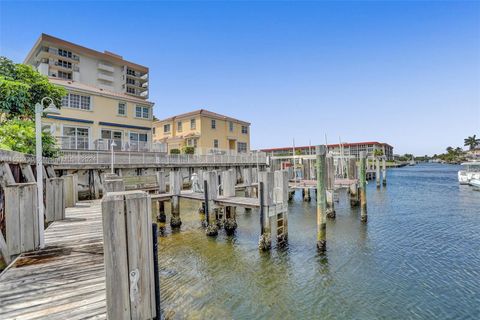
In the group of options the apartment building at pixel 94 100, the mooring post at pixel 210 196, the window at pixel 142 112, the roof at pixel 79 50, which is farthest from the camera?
the roof at pixel 79 50

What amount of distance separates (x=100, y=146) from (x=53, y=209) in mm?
17898

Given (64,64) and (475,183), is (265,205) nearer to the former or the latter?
(475,183)

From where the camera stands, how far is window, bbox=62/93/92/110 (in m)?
25.7

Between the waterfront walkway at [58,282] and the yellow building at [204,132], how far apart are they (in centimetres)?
2996

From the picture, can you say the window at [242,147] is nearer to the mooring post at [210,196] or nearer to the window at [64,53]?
the window at [64,53]

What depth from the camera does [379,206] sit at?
21.2m

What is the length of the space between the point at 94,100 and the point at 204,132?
612 inches

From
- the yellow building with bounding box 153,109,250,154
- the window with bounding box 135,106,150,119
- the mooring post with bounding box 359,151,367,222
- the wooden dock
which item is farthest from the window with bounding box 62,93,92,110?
the mooring post with bounding box 359,151,367,222

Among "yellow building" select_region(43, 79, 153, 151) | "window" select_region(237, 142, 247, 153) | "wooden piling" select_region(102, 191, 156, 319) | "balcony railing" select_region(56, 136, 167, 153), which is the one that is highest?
"yellow building" select_region(43, 79, 153, 151)

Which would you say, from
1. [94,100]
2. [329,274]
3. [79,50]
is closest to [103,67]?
[79,50]

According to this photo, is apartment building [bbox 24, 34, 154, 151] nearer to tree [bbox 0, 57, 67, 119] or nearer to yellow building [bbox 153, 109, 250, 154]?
tree [bbox 0, 57, 67, 119]

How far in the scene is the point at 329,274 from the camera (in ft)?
27.3

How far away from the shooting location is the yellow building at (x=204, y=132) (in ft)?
130

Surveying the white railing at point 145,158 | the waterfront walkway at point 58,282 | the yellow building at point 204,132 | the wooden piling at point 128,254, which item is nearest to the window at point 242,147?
the yellow building at point 204,132
